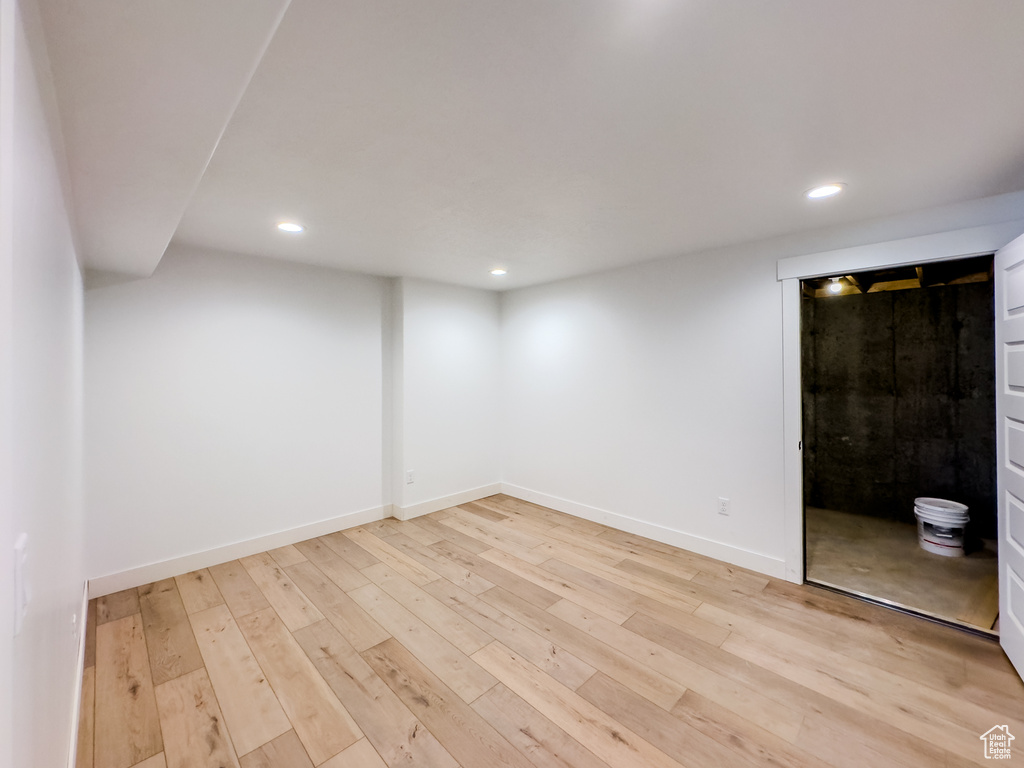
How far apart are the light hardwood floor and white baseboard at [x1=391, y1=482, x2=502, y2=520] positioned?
0.99 metres

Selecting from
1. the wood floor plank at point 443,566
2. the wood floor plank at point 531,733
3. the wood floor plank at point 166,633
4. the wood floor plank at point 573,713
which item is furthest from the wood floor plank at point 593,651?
the wood floor plank at point 166,633

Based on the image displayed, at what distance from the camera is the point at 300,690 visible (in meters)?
2.02

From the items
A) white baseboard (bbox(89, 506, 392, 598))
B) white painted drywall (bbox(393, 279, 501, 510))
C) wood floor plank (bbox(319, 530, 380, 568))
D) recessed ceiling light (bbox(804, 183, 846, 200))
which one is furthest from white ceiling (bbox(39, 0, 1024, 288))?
wood floor plank (bbox(319, 530, 380, 568))

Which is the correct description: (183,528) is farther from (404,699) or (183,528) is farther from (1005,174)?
(1005,174)

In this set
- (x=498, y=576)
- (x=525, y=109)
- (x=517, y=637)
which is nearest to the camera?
(x=525, y=109)

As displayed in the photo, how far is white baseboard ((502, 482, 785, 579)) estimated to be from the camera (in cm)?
309

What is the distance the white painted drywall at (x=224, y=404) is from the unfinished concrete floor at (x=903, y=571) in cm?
379

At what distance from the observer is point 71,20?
0.83 m

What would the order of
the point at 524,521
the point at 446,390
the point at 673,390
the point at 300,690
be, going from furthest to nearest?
the point at 446,390 < the point at 524,521 < the point at 673,390 < the point at 300,690

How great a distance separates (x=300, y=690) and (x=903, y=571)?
12.8ft

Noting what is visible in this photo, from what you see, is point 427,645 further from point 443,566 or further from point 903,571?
point 903,571

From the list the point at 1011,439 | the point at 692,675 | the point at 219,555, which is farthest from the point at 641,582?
the point at 219,555

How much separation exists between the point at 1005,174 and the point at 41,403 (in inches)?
142

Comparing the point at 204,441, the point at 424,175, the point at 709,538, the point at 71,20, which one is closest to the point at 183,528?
the point at 204,441
